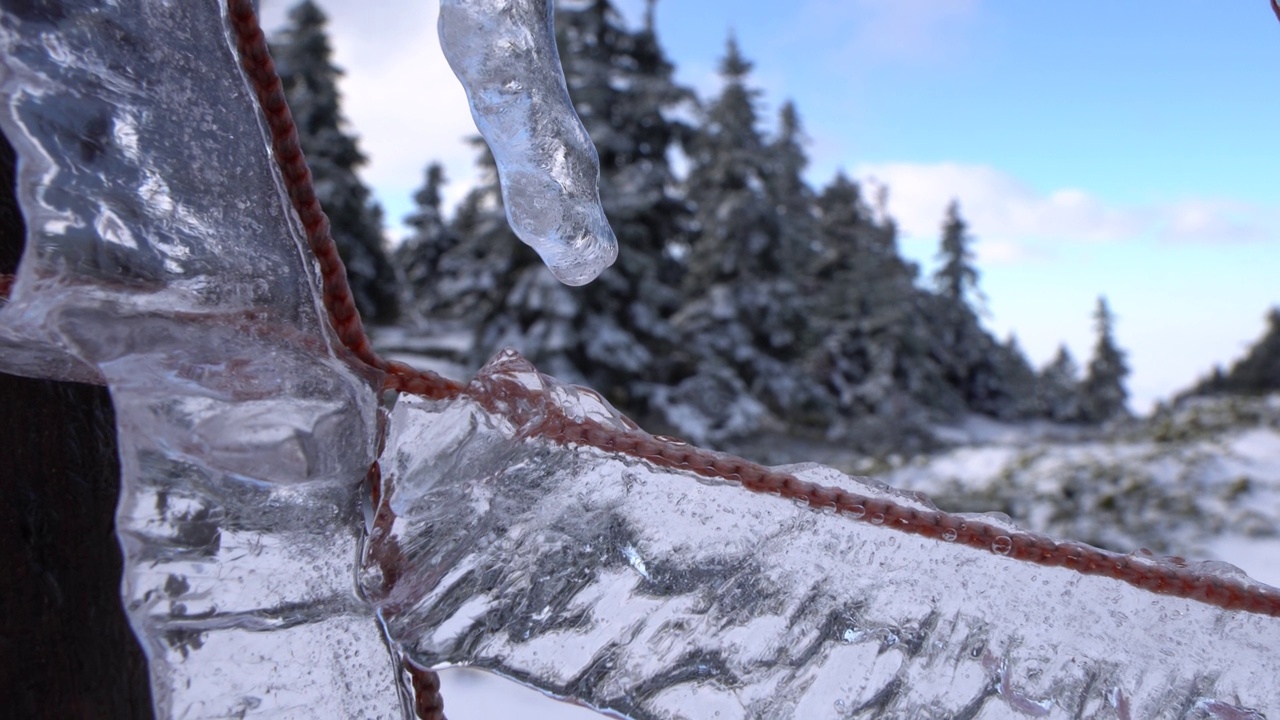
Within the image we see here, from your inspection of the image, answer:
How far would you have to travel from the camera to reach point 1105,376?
1173 inches

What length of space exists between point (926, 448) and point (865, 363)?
181 inches

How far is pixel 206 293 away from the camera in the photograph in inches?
31.8

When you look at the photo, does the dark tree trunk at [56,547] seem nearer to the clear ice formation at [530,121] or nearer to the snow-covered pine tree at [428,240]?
the clear ice formation at [530,121]

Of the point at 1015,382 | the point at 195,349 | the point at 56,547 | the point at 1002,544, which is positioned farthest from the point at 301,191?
the point at 1015,382

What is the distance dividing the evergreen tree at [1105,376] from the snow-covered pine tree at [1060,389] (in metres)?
0.51

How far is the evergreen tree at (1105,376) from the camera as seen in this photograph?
2966 centimetres

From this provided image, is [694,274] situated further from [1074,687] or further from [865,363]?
[1074,687]

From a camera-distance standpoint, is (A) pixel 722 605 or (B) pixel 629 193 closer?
(A) pixel 722 605

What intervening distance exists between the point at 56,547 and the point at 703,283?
1543 cm

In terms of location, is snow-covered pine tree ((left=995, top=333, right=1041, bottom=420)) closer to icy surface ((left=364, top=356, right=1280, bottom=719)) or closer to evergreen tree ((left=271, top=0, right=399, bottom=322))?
evergreen tree ((left=271, top=0, right=399, bottom=322))

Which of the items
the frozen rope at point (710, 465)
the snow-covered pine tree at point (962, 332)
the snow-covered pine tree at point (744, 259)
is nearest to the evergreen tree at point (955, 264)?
the snow-covered pine tree at point (962, 332)

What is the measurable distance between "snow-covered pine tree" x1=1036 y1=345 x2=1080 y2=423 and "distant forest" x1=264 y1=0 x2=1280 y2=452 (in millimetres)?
102

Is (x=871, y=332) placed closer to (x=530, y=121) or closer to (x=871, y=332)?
(x=871, y=332)

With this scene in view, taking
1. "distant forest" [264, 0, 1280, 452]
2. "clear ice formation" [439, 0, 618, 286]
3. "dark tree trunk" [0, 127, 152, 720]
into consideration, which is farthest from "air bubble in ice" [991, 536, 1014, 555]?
"distant forest" [264, 0, 1280, 452]
